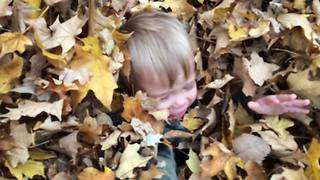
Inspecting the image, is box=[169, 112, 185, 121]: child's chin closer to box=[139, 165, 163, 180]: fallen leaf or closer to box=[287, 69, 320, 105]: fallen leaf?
box=[139, 165, 163, 180]: fallen leaf

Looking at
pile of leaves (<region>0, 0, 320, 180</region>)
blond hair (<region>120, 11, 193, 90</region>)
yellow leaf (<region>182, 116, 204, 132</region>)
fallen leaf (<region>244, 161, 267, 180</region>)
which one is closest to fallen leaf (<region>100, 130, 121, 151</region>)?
pile of leaves (<region>0, 0, 320, 180</region>)

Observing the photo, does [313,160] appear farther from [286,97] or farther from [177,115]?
[177,115]

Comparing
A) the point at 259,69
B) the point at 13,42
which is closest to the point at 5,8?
the point at 13,42

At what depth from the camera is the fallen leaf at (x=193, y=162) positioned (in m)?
2.27

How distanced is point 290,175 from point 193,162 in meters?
0.31

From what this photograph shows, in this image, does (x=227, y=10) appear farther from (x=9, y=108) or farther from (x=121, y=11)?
(x=9, y=108)

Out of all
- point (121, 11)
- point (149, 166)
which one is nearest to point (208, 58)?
point (121, 11)

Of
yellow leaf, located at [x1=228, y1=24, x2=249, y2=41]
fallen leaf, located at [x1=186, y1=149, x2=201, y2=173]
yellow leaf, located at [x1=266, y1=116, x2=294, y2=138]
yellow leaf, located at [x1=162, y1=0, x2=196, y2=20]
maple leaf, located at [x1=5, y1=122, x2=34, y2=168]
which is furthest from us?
yellow leaf, located at [x1=162, y1=0, x2=196, y2=20]

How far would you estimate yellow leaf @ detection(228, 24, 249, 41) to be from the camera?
97.5 inches

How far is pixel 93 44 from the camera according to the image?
7.22 ft

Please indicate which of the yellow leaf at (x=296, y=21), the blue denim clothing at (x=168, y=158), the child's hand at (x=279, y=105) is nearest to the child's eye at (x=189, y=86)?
the blue denim clothing at (x=168, y=158)

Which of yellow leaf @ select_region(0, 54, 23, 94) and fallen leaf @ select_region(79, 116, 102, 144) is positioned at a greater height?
yellow leaf @ select_region(0, 54, 23, 94)

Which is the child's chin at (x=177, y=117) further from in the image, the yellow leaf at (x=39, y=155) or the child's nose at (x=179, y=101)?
the yellow leaf at (x=39, y=155)

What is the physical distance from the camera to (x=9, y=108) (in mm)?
2107
